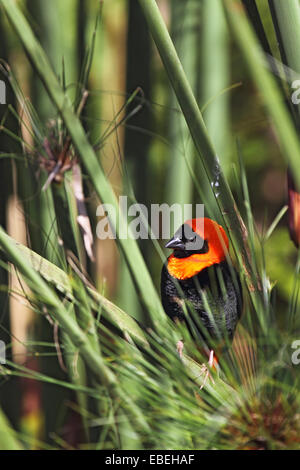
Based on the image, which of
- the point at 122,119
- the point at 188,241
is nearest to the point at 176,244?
the point at 188,241

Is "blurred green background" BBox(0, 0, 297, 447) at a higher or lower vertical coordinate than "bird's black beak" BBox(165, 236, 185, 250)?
higher

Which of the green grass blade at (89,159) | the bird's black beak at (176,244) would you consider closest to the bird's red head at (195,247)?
the bird's black beak at (176,244)

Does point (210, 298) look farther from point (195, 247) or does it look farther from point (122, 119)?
point (122, 119)

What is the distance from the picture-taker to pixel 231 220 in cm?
38

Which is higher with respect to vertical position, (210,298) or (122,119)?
(122,119)

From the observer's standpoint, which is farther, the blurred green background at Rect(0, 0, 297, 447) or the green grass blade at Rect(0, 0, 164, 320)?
the blurred green background at Rect(0, 0, 297, 447)

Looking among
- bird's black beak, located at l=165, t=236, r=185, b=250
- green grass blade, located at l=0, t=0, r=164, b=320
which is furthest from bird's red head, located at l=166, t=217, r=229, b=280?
green grass blade, located at l=0, t=0, r=164, b=320

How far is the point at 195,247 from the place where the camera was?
501mm

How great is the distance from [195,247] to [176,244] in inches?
0.7

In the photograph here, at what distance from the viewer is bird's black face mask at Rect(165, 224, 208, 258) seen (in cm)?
50

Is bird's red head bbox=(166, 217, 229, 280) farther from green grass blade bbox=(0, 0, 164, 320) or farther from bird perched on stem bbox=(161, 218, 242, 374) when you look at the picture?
green grass blade bbox=(0, 0, 164, 320)

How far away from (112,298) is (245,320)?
0.93ft

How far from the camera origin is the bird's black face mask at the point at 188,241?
50 centimetres
